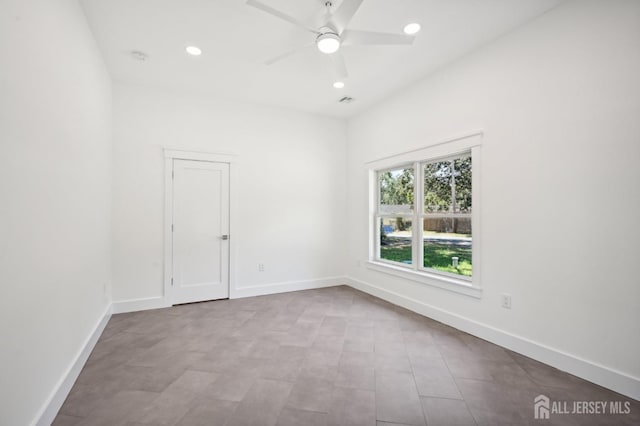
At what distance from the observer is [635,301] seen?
2012 mm

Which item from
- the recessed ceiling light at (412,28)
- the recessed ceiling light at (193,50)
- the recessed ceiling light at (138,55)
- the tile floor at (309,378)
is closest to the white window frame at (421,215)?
the tile floor at (309,378)

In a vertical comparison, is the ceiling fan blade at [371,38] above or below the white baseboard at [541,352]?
above

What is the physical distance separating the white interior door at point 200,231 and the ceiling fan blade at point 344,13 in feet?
8.95

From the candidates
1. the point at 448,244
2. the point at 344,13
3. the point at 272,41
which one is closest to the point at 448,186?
the point at 448,244

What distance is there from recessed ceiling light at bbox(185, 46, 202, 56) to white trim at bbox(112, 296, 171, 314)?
124 inches

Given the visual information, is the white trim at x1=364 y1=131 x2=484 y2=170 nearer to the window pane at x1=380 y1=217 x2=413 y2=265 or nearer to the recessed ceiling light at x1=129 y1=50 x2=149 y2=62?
the window pane at x1=380 y1=217 x2=413 y2=265

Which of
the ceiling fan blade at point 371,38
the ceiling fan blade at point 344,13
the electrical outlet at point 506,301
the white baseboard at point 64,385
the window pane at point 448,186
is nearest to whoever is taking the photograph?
the white baseboard at point 64,385

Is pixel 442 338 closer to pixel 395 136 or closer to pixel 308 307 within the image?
pixel 308 307

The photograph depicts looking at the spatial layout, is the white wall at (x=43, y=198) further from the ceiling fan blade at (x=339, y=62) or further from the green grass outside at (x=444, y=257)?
the green grass outside at (x=444, y=257)

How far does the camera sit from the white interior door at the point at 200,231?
407cm

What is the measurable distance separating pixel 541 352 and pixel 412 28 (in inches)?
125

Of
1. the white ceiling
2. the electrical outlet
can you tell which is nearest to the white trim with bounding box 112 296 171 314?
the white ceiling

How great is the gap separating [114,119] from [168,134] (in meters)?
0.64

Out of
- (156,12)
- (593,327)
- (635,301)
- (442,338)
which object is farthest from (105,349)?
(635,301)
